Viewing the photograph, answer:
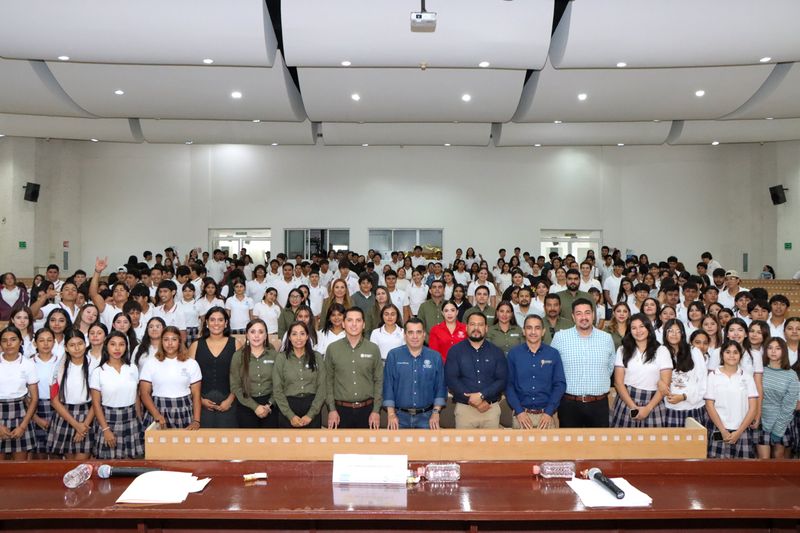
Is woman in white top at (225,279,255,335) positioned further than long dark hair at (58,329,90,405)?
Yes

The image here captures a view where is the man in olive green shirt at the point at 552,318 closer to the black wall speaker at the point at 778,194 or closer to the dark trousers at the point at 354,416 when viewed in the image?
the dark trousers at the point at 354,416

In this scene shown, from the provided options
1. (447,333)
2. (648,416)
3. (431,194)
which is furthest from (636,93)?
(648,416)

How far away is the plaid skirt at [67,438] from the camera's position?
461cm

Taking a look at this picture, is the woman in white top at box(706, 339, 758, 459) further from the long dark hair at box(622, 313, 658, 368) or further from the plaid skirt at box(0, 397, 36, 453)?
the plaid skirt at box(0, 397, 36, 453)

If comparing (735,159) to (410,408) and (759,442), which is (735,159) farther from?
(410,408)

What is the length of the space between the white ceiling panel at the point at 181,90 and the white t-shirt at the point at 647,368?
22.6ft

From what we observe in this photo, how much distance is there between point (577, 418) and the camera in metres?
4.60

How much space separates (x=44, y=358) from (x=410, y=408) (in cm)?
285

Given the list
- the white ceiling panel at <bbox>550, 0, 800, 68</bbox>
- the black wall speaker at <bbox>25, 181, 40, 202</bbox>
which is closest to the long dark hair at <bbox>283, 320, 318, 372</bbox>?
the white ceiling panel at <bbox>550, 0, 800, 68</bbox>

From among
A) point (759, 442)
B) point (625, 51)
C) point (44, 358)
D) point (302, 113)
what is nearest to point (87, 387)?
point (44, 358)

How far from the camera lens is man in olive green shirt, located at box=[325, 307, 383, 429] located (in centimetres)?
461

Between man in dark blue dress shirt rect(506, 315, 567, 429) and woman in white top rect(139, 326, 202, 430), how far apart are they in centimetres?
233

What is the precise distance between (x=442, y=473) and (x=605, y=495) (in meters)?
0.69

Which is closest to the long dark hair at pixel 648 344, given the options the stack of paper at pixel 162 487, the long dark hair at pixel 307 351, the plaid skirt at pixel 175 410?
the long dark hair at pixel 307 351
